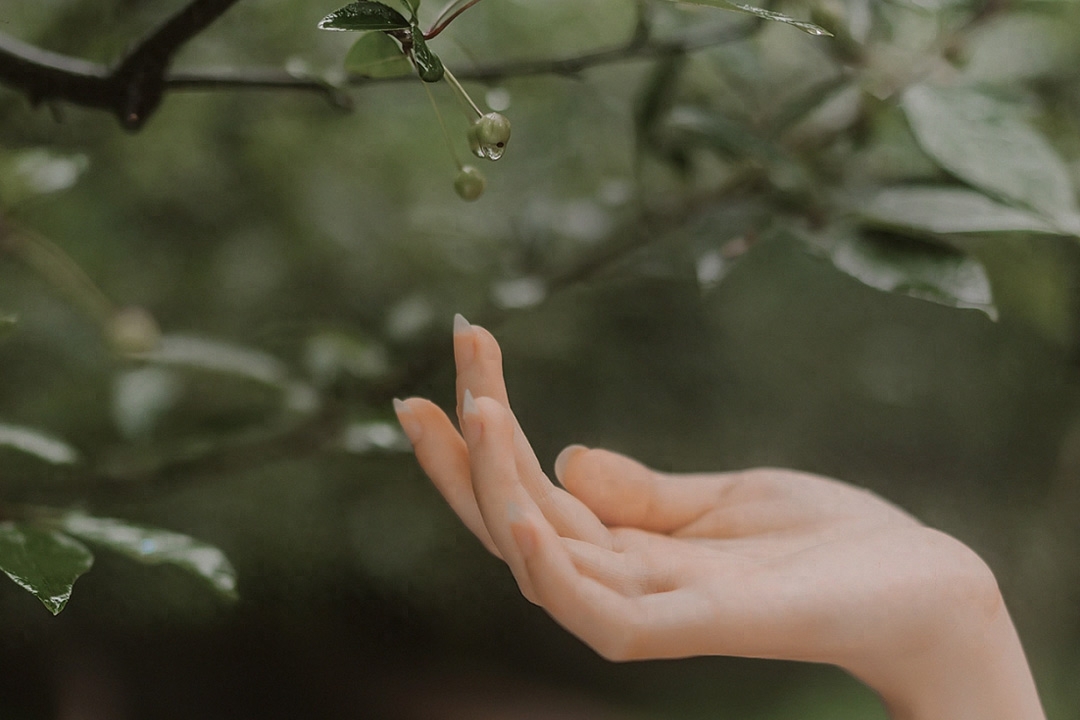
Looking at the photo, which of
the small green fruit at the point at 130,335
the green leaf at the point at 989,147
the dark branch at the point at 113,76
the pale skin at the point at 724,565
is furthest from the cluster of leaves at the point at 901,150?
the small green fruit at the point at 130,335

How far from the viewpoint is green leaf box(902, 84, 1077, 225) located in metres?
0.51

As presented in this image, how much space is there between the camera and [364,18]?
0.39 metres

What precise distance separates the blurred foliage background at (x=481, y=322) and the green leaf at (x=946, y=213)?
0.02 meters

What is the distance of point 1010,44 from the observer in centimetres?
87

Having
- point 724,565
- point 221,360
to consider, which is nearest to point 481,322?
point 221,360

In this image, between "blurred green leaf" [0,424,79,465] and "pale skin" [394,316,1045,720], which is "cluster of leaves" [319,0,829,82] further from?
"blurred green leaf" [0,424,79,465]

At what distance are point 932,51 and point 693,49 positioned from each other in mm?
218

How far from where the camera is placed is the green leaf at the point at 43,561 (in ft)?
1.27

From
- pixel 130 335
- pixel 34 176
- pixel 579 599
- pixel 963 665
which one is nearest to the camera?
pixel 579 599

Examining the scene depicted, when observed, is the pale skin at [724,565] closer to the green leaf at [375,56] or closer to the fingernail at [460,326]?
the fingernail at [460,326]

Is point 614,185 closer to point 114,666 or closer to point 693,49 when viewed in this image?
point 693,49

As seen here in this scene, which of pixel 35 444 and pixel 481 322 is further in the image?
pixel 481 322

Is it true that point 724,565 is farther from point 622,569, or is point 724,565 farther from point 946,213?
point 946,213

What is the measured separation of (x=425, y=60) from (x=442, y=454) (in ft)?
0.64
